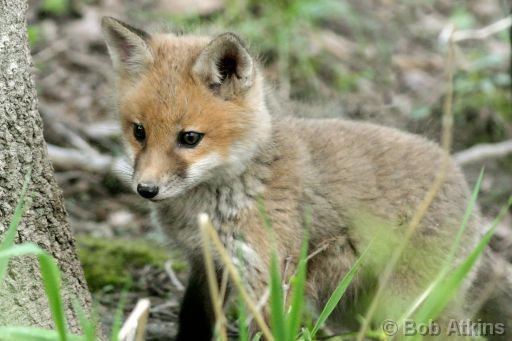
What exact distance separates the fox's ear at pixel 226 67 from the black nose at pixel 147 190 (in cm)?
70

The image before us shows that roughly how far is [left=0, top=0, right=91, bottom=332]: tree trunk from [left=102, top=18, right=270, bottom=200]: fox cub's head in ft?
1.78

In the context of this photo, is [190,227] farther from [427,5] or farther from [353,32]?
[427,5]

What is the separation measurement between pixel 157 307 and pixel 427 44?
5980 mm

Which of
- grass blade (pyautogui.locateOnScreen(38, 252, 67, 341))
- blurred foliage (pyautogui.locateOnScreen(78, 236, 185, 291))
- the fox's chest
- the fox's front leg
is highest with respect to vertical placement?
grass blade (pyautogui.locateOnScreen(38, 252, 67, 341))

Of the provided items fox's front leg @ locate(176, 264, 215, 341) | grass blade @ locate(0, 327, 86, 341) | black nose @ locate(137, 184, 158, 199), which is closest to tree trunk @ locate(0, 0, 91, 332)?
black nose @ locate(137, 184, 158, 199)

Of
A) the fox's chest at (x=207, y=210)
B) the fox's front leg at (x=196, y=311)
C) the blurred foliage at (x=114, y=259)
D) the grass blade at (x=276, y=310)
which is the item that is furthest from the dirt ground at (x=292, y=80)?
the grass blade at (x=276, y=310)

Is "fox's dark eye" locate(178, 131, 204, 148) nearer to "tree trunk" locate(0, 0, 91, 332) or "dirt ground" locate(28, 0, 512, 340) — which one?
"tree trunk" locate(0, 0, 91, 332)

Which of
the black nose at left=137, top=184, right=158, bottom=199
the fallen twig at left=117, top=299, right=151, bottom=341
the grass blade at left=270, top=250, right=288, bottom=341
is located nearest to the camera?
the grass blade at left=270, top=250, right=288, bottom=341

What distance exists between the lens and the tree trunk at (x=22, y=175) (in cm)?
351

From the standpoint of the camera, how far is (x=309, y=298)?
4.67 meters

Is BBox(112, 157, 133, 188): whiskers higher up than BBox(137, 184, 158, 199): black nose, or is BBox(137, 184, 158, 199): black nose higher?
BBox(137, 184, 158, 199): black nose

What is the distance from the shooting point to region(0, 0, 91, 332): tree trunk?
138 inches

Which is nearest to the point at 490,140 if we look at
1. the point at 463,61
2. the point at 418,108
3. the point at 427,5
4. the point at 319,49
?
the point at 418,108

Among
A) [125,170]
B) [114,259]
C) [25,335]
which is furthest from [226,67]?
[114,259]
